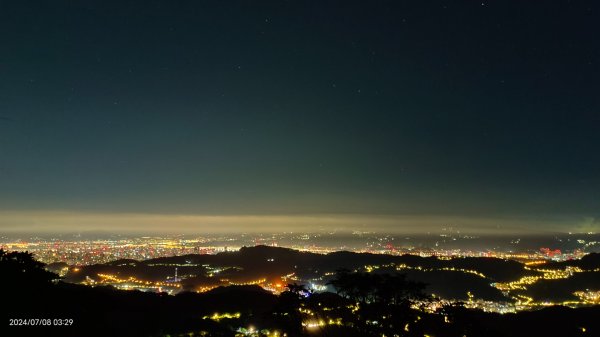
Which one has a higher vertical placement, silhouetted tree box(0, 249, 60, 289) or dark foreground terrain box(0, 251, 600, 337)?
silhouetted tree box(0, 249, 60, 289)

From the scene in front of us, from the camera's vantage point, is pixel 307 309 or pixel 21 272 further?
pixel 307 309

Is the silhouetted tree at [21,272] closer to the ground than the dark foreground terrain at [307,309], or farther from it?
farther from it

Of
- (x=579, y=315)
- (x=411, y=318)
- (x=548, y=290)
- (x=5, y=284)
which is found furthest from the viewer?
(x=548, y=290)

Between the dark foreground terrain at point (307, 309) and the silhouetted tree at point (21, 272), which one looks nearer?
the dark foreground terrain at point (307, 309)

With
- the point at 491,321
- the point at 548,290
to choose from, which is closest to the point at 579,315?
the point at 491,321

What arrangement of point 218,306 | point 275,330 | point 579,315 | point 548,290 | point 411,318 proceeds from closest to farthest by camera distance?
point 411,318, point 275,330, point 218,306, point 579,315, point 548,290

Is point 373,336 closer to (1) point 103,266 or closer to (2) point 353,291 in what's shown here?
(2) point 353,291

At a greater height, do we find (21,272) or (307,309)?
(21,272)

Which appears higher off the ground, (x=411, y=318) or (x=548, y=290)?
(x=411, y=318)

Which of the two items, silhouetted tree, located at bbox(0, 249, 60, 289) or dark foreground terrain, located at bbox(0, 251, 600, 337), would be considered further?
silhouetted tree, located at bbox(0, 249, 60, 289)

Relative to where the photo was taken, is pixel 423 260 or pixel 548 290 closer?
pixel 548 290

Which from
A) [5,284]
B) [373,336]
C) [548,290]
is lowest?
[548,290]
